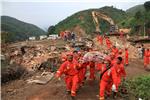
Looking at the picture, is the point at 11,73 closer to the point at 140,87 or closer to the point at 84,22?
the point at 140,87

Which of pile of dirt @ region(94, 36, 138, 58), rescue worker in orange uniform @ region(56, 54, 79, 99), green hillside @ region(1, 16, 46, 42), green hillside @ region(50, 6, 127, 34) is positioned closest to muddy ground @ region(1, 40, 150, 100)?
rescue worker in orange uniform @ region(56, 54, 79, 99)

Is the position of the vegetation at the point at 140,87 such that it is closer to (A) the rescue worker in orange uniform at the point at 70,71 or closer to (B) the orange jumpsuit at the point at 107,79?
(B) the orange jumpsuit at the point at 107,79

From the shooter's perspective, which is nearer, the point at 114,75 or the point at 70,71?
the point at 114,75

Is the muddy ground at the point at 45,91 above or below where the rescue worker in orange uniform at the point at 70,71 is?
below

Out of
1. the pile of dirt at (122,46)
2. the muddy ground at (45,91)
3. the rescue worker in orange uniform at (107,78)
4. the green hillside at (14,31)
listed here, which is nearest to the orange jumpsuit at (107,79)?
the rescue worker in orange uniform at (107,78)

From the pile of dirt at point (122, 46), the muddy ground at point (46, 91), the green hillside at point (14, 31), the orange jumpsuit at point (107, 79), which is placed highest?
Answer: the green hillside at point (14, 31)

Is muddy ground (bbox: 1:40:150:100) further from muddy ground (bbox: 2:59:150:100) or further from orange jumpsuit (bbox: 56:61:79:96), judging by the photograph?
orange jumpsuit (bbox: 56:61:79:96)

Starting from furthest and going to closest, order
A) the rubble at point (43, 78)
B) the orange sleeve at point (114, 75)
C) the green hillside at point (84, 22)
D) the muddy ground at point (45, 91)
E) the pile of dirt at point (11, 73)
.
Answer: the green hillside at point (84, 22) → the pile of dirt at point (11, 73) → the rubble at point (43, 78) → the muddy ground at point (45, 91) → the orange sleeve at point (114, 75)

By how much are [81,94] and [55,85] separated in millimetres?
1821

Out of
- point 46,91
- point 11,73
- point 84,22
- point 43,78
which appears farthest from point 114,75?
point 84,22

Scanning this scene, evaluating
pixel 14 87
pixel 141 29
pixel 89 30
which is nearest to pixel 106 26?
pixel 89 30

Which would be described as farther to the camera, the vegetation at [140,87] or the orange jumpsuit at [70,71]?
the vegetation at [140,87]

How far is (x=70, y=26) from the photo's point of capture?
69.8 m

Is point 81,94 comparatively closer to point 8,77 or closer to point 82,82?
point 82,82
